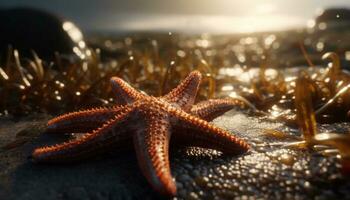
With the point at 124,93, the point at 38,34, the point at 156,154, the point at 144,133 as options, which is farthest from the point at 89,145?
the point at 38,34

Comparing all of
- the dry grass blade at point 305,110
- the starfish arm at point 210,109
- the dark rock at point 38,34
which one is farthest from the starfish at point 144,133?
the dark rock at point 38,34

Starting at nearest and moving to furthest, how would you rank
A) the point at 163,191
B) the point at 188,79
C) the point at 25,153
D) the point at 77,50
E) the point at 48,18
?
the point at 163,191, the point at 25,153, the point at 188,79, the point at 77,50, the point at 48,18

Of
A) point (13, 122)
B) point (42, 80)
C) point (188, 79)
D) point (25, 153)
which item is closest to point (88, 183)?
point (25, 153)

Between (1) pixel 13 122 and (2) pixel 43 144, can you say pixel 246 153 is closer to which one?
(2) pixel 43 144

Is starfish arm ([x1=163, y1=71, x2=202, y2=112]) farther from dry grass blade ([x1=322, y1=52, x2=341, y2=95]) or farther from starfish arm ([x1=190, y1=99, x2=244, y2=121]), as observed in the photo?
dry grass blade ([x1=322, y1=52, x2=341, y2=95])

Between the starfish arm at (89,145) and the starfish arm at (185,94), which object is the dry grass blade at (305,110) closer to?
the starfish arm at (185,94)

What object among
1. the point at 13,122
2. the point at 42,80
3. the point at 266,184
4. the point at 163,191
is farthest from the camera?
the point at 42,80

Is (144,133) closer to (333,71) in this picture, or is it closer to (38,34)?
(333,71)
